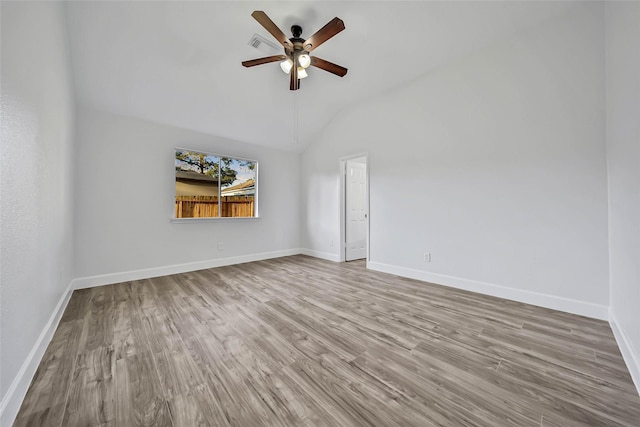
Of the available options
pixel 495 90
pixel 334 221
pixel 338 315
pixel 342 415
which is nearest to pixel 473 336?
pixel 338 315

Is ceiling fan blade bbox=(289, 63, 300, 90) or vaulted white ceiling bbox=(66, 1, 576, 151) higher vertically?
vaulted white ceiling bbox=(66, 1, 576, 151)

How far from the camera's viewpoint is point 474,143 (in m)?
3.04

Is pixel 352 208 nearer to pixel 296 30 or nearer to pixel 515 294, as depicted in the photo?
pixel 515 294

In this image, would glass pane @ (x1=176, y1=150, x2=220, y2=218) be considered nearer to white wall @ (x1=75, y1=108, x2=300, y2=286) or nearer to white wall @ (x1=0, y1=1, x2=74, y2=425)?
white wall @ (x1=75, y1=108, x2=300, y2=286)

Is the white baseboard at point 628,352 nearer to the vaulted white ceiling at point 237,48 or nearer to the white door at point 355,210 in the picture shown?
the vaulted white ceiling at point 237,48

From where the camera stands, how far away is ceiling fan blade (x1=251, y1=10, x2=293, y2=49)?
6.54ft

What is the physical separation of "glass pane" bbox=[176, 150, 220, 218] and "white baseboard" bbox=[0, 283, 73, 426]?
2235 millimetres

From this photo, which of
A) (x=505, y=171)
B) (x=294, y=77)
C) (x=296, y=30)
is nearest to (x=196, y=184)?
(x=294, y=77)

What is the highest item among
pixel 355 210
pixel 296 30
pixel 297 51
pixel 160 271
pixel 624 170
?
pixel 296 30

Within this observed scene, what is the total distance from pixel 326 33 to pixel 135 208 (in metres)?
3.55

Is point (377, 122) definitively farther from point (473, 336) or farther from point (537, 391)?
point (537, 391)

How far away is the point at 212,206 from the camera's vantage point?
14.1 ft

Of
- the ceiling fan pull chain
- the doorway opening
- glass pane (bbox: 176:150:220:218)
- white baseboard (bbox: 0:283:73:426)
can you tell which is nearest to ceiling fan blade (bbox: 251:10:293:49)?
the ceiling fan pull chain

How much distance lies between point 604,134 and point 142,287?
5427 millimetres
